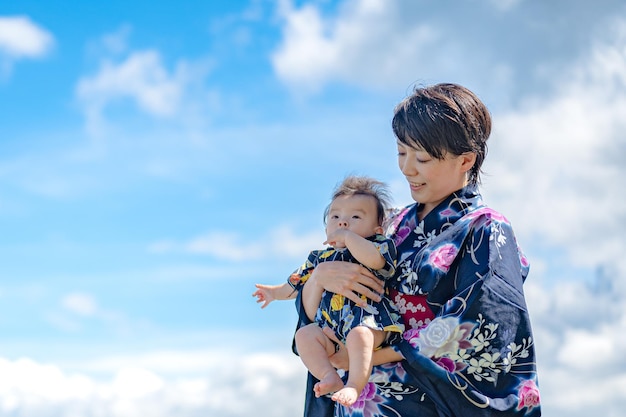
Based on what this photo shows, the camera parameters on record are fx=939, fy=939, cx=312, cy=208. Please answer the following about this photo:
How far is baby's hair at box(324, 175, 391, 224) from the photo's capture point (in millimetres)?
4723

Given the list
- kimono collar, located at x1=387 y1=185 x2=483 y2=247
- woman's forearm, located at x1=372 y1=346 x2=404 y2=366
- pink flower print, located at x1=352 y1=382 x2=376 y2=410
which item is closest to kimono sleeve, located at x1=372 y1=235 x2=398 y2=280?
kimono collar, located at x1=387 y1=185 x2=483 y2=247

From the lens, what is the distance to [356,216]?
4.68 meters

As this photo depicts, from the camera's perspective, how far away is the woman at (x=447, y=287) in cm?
409

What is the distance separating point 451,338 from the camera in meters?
4.09

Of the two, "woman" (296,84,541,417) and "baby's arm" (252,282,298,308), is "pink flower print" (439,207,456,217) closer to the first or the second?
"woman" (296,84,541,417)

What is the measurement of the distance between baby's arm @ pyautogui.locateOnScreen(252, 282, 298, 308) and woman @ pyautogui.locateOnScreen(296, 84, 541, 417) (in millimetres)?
343

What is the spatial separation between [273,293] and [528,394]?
1484 mm

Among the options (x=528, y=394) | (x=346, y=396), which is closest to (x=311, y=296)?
(x=346, y=396)

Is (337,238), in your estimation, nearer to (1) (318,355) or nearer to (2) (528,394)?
(1) (318,355)

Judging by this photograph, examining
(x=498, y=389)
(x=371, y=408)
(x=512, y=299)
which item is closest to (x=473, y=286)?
(x=512, y=299)

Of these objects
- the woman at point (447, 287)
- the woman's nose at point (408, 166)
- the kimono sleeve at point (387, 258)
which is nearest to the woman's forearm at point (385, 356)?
the woman at point (447, 287)

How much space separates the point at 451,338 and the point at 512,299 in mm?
336

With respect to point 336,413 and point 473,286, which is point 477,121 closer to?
point 473,286

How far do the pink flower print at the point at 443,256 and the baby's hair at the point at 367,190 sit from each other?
0.55 m
